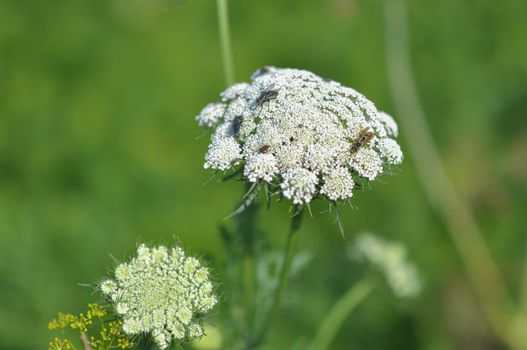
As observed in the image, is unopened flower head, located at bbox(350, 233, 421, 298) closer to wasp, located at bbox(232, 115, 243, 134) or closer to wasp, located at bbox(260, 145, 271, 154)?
wasp, located at bbox(232, 115, 243, 134)

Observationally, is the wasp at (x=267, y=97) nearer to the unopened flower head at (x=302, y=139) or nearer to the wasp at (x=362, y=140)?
the unopened flower head at (x=302, y=139)

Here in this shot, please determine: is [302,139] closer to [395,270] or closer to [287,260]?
[287,260]

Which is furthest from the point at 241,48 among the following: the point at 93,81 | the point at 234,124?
the point at 234,124

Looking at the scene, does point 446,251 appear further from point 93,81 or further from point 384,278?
point 93,81

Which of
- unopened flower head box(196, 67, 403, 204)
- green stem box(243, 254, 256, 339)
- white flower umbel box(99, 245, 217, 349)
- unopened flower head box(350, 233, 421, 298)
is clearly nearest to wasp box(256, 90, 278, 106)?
unopened flower head box(196, 67, 403, 204)

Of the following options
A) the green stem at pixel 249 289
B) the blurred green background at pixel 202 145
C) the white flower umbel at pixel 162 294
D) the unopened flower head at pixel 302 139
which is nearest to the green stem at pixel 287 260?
the green stem at pixel 249 289
